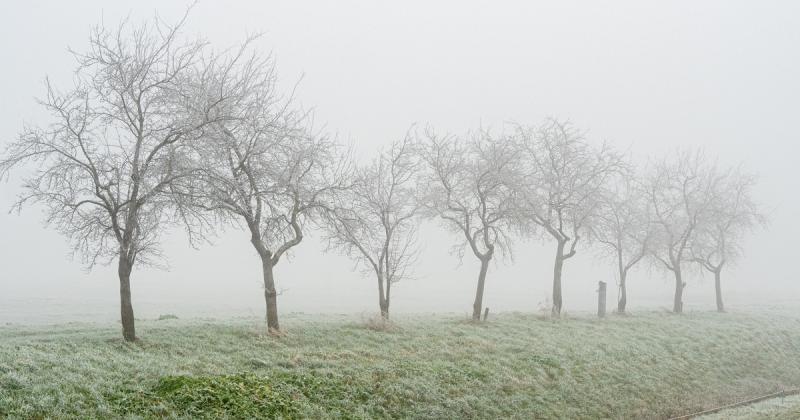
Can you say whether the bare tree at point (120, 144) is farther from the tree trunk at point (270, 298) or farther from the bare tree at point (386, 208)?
the bare tree at point (386, 208)

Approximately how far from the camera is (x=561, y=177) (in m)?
37.7

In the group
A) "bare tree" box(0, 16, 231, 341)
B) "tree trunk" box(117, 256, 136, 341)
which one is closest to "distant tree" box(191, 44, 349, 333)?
"bare tree" box(0, 16, 231, 341)

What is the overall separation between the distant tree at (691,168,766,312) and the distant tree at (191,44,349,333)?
37416mm

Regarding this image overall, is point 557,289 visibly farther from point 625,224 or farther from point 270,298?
point 270,298

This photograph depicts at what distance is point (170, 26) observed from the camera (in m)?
21.3

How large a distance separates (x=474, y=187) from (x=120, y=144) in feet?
61.7

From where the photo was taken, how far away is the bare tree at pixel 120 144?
1917 cm

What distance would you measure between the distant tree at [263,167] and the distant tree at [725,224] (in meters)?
37.4

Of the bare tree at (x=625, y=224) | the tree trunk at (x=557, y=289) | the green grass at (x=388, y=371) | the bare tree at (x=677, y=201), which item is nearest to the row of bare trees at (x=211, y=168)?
the green grass at (x=388, y=371)

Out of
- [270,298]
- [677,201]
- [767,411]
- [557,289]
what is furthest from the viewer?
[677,201]

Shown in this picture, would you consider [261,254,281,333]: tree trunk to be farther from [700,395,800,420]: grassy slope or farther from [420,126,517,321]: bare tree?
[700,395,800,420]: grassy slope

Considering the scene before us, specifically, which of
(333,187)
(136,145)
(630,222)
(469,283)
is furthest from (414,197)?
(469,283)

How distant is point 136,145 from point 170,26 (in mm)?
5078

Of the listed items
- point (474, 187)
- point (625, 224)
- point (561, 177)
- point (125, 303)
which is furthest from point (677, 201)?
point (125, 303)
